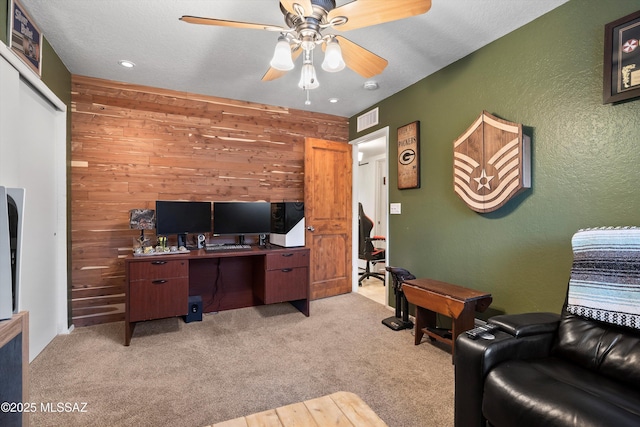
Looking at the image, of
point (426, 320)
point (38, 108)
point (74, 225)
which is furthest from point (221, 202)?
point (426, 320)

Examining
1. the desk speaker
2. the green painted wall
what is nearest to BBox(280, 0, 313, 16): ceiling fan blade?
the green painted wall

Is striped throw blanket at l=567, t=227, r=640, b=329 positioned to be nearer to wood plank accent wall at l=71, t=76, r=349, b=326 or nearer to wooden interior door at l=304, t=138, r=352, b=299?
wooden interior door at l=304, t=138, r=352, b=299

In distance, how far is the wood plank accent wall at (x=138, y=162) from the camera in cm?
309

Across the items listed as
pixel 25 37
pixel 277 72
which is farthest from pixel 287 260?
pixel 25 37

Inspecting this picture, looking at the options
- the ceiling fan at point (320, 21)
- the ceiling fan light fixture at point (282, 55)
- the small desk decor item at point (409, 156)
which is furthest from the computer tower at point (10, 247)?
the small desk decor item at point (409, 156)

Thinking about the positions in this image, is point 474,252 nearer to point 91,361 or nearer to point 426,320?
point 426,320

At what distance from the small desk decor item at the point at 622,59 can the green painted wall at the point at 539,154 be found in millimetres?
68

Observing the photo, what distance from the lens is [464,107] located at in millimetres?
2691

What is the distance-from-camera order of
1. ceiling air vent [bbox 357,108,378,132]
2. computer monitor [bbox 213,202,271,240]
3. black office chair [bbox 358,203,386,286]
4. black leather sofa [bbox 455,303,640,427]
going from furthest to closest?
black office chair [bbox 358,203,386,286] → ceiling air vent [bbox 357,108,378,132] → computer monitor [bbox 213,202,271,240] → black leather sofa [bbox 455,303,640,427]

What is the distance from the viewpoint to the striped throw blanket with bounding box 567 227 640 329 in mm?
1408

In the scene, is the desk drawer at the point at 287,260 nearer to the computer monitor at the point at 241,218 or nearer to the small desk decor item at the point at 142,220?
the computer monitor at the point at 241,218

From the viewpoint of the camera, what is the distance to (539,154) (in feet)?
7.06

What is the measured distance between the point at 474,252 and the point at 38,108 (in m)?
3.84

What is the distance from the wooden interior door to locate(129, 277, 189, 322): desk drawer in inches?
66.7
